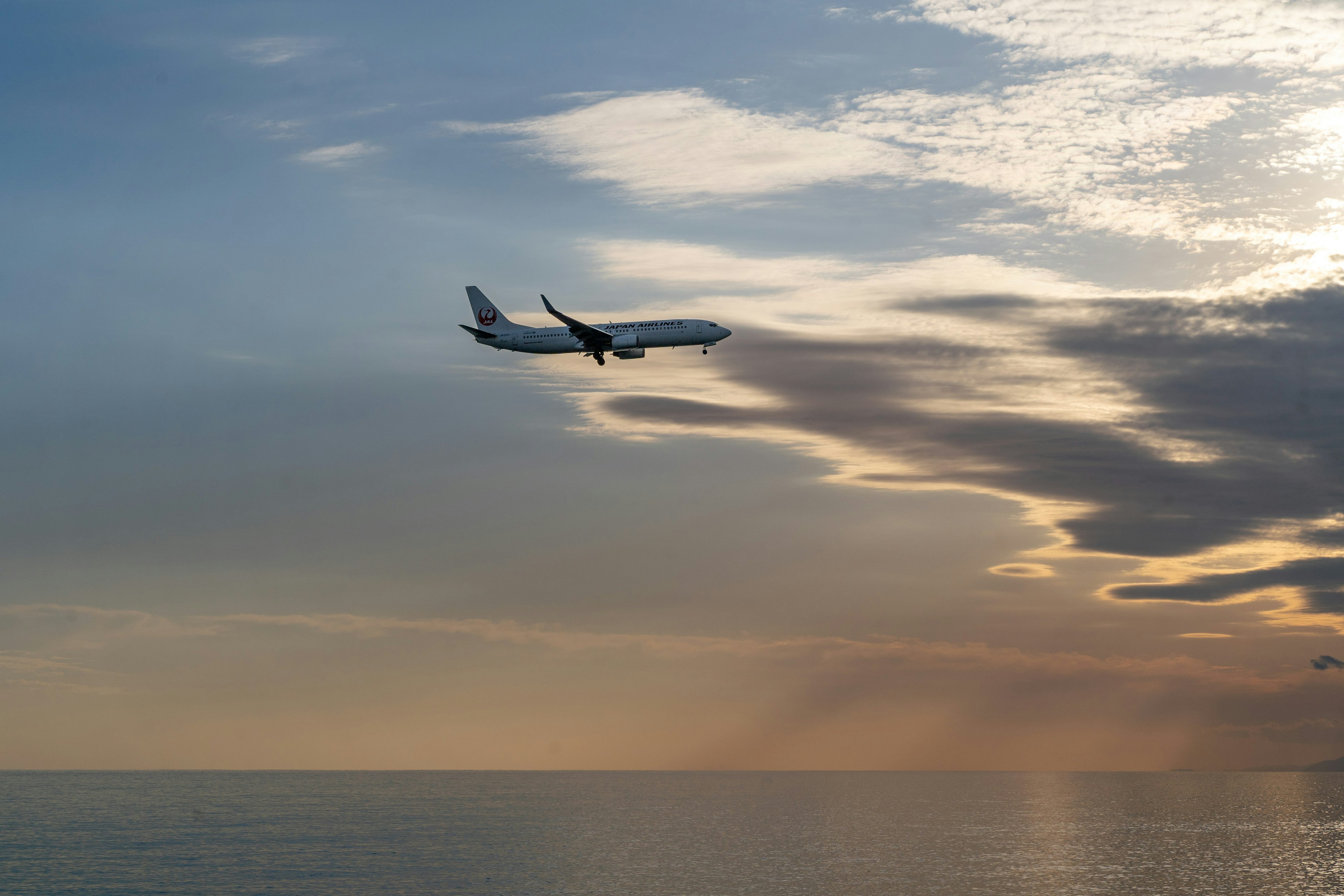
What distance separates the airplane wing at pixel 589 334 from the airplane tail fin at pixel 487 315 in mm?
16781

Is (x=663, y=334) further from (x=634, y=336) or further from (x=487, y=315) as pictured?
(x=487, y=315)

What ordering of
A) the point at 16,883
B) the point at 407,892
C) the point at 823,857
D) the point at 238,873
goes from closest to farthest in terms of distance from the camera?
the point at 407,892
the point at 16,883
the point at 238,873
the point at 823,857

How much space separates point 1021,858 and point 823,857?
36.9 meters

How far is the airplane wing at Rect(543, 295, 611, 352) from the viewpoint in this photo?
153 m

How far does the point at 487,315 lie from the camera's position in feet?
593

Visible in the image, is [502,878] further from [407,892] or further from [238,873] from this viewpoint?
[238,873]

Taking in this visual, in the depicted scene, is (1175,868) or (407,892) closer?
(407,892)

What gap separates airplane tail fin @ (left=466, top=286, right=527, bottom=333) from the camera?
170750mm

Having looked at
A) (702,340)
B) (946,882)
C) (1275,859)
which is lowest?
(1275,859)

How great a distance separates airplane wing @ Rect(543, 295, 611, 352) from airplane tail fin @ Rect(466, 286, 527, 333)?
16.8 metres

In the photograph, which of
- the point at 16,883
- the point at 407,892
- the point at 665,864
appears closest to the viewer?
the point at 407,892

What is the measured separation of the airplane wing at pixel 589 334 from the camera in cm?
15262

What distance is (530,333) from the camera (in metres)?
167

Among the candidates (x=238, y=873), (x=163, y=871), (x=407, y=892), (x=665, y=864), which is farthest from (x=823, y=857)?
(x=163, y=871)
